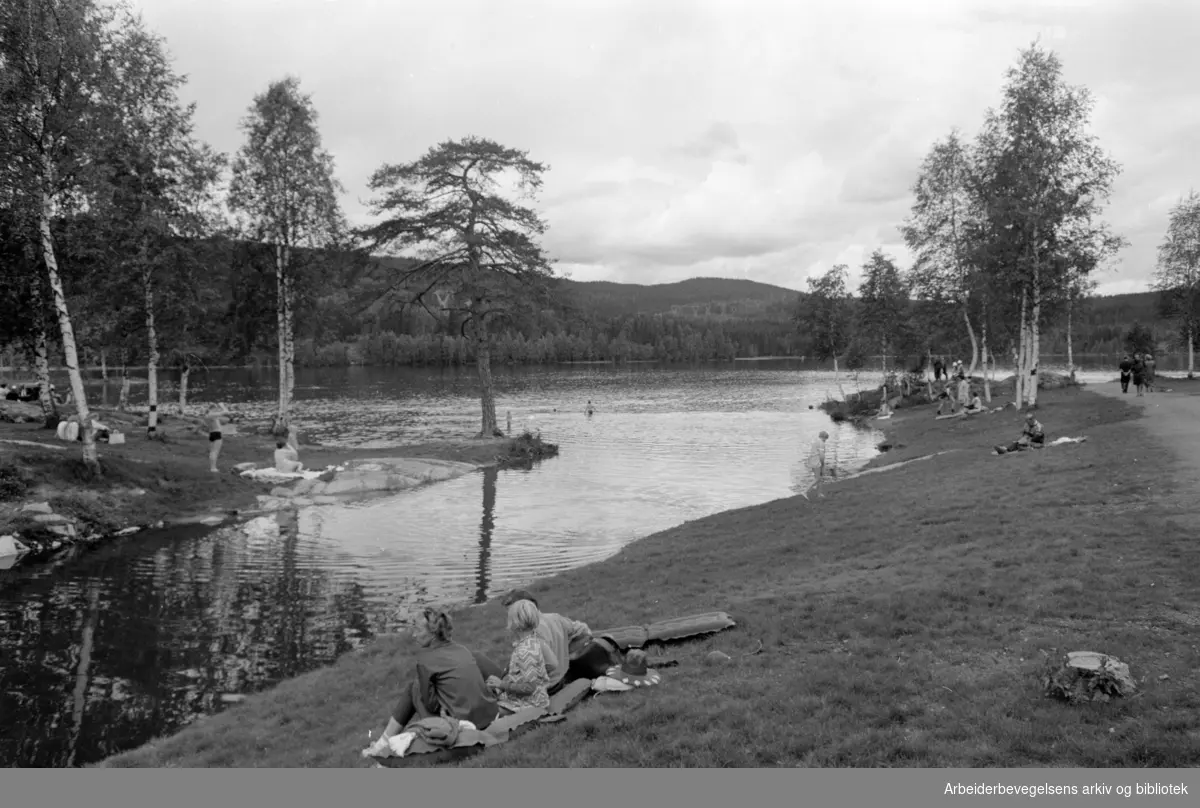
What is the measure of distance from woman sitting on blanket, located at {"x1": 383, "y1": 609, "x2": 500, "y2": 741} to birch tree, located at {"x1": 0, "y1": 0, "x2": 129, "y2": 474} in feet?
69.2

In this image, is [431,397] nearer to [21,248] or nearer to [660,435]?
[660,435]

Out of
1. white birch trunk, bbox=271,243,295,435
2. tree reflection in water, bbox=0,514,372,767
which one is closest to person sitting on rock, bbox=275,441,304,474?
tree reflection in water, bbox=0,514,372,767

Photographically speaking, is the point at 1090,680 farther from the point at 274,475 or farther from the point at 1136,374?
the point at 1136,374

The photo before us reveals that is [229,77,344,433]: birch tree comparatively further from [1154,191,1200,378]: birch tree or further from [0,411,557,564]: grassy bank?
[1154,191,1200,378]: birch tree

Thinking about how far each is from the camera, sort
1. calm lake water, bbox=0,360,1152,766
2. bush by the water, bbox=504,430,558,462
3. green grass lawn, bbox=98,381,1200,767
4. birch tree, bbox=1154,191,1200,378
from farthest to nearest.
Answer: birch tree, bbox=1154,191,1200,378 < bush by the water, bbox=504,430,558,462 < calm lake water, bbox=0,360,1152,766 < green grass lawn, bbox=98,381,1200,767

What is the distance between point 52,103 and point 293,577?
1791cm

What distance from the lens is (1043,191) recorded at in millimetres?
37781

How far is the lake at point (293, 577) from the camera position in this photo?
41.4ft

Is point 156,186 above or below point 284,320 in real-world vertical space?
above

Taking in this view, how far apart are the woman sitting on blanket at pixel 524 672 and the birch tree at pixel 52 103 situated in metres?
21.5

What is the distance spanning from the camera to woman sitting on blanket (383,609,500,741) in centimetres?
900

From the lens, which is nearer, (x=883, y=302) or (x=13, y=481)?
(x=13, y=481)

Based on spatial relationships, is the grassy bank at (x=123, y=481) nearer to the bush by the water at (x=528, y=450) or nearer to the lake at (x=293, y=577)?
the lake at (x=293, y=577)

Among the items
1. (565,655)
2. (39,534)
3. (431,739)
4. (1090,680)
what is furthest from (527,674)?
(39,534)
